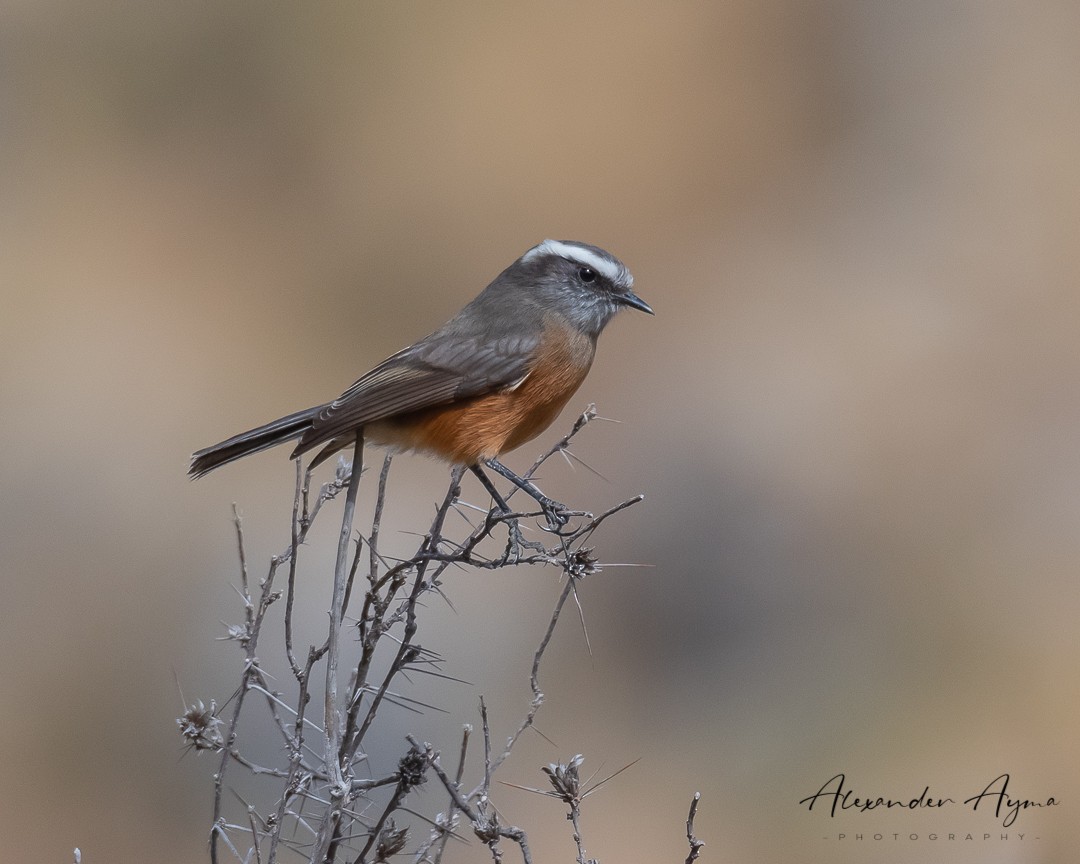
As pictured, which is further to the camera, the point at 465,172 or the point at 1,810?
the point at 465,172

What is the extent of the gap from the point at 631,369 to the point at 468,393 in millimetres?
7383

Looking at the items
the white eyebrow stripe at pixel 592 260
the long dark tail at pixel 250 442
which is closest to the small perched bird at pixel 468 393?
the long dark tail at pixel 250 442

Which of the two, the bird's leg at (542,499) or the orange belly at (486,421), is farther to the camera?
the orange belly at (486,421)

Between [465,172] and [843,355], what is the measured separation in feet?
14.9

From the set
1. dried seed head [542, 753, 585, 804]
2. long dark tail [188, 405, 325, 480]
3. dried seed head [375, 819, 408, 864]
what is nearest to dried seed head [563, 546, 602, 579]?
dried seed head [542, 753, 585, 804]

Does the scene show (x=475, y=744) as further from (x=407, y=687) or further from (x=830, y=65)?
(x=830, y=65)

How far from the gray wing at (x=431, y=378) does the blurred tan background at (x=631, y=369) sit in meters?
4.03

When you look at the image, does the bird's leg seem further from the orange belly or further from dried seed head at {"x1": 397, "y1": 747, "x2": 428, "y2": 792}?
dried seed head at {"x1": 397, "y1": 747, "x2": 428, "y2": 792}

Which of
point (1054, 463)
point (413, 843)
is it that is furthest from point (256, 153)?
point (1054, 463)

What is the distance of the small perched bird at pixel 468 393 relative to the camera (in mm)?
4785

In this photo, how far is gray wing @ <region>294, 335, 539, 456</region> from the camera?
4.77 m

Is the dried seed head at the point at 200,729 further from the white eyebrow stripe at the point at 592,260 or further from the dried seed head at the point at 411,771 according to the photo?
the white eyebrow stripe at the point at 592,260

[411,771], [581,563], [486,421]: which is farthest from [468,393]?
[411,771]

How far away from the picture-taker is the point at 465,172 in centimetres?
1294
